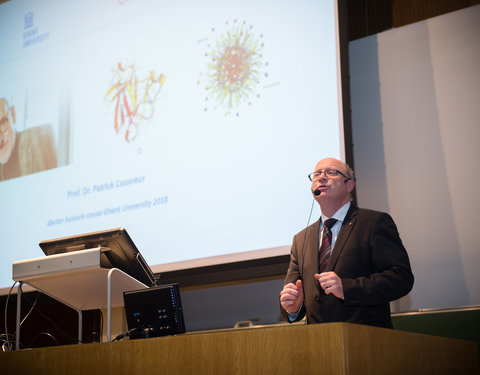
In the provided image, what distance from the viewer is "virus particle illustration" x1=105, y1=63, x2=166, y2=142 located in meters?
3.64

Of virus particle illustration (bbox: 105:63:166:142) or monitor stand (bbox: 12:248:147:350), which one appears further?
virus particle illustration (bbox: 105:63:166:142)

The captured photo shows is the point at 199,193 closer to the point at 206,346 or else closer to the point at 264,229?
the point at 264,229

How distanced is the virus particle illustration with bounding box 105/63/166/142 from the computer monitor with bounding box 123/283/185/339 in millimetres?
1729

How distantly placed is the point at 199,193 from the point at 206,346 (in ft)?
5.65

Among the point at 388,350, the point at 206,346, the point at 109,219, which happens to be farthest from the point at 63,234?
the point at 388,350

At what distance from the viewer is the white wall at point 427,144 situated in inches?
119

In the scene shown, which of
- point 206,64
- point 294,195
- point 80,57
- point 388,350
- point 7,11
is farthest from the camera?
point 7,11

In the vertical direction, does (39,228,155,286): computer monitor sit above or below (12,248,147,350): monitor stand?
above

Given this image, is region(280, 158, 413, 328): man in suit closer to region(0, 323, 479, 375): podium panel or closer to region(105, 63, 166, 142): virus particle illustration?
region(0, 323, 479, 375): podium panel

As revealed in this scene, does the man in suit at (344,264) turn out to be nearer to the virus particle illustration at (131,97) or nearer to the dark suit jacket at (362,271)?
the dark suit jacket at (362,271)

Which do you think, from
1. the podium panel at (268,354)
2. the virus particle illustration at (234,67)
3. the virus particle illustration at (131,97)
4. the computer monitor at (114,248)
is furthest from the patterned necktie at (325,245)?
the virus particle illustration at (131,97)

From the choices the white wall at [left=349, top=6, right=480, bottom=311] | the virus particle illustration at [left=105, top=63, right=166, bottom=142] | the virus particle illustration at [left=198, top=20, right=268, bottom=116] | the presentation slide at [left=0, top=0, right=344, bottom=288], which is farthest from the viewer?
the virus particle illustration at [left=105, top=63, right=166, bottom=142]

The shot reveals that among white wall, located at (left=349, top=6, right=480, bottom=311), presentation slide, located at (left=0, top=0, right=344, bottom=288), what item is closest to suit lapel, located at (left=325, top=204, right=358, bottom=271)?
presentation slide, located at (left=0, top=0, right=344, bottom=288)

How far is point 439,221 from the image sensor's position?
3082 millimetres
